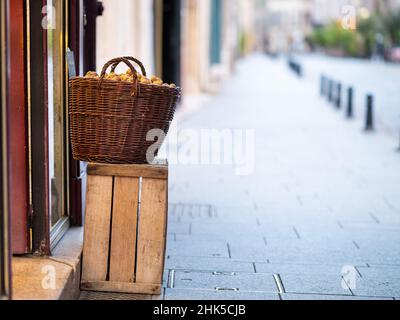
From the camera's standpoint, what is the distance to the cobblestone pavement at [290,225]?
4.92 meters

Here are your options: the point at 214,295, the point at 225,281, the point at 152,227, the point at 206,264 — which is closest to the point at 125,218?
the point at 152,227

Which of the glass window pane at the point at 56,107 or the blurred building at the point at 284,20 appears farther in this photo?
the blurred building at the point at 284,20

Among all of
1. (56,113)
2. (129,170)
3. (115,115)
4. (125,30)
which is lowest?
(129,170)

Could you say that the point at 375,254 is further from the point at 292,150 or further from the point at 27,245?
the point at 292,150

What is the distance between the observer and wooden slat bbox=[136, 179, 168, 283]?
177 inches

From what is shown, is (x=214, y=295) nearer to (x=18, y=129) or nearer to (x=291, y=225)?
(x=18, y=129)

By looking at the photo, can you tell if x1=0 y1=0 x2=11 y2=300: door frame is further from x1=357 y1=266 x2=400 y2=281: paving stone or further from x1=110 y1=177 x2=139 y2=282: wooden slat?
x1=357 y1=266 x2=400 y2=281: paving stone

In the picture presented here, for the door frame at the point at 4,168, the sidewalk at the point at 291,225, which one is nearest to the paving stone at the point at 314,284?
the sidewalk at the point at 291,225

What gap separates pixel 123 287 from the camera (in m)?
4.59

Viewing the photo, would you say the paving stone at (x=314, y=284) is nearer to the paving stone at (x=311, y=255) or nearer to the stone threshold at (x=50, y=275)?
the paving stone at (x=311, y=255)

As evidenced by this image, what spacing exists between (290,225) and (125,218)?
2511mm

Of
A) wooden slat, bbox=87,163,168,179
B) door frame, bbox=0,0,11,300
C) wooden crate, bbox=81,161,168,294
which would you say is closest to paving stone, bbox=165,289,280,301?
wooden crate, bbox=81,161,168,294

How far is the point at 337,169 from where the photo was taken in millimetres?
9992
